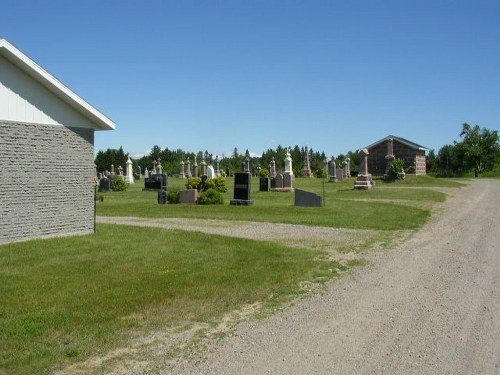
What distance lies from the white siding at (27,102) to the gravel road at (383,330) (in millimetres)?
8573

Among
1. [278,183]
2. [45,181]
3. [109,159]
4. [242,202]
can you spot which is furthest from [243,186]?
[109,159]

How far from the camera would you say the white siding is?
11727 mm

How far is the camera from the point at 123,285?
791cm

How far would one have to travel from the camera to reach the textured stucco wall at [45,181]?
461 inches

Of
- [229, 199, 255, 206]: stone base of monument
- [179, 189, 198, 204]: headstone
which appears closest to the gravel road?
[229, 199, 255, 206]: stone base of monument

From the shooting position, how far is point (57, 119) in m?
12.9

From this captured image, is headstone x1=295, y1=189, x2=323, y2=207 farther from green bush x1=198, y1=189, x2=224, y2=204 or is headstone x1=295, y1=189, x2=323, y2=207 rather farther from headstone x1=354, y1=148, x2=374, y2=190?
headstone x1=354, y1=148, x2=374, y2=190

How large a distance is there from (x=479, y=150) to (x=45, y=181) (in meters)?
69.4

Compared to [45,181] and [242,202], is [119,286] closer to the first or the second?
[45,181]

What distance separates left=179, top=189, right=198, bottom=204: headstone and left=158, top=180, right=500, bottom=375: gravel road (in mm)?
15881

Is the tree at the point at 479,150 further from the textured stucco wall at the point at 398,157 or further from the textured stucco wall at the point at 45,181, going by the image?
the textured stucco wall at the point at 45,181

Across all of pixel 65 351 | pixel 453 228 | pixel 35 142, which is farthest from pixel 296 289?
pixel 453 228

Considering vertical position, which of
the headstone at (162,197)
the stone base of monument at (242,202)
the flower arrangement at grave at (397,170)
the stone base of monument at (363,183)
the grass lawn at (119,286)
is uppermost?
the flower arrangement at grave at (397,170)

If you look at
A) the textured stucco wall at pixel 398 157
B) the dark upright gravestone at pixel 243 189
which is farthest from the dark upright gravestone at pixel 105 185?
the textured stucco wall at pixel 398 157
